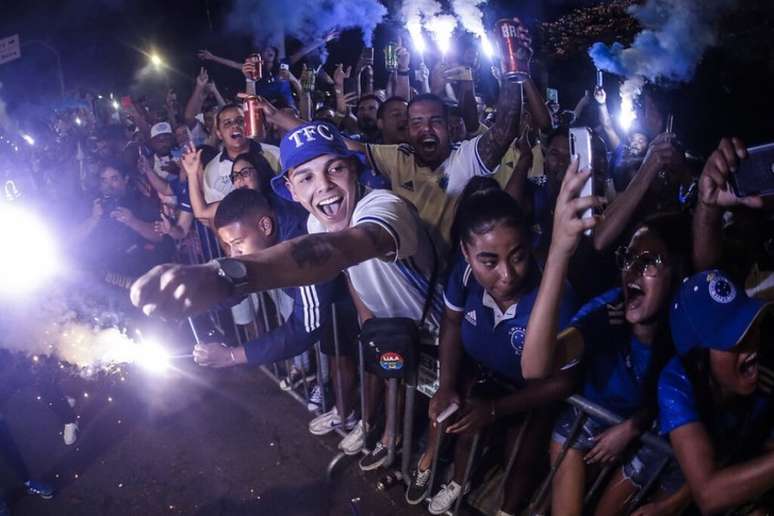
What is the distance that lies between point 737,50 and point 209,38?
56.7ft

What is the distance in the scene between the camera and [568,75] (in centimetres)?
1143

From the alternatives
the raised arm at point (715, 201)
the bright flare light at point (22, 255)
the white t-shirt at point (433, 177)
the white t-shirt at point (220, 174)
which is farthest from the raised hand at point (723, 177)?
the bright flare light at point (22, 255)

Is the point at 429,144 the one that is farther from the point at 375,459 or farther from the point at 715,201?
the point at 375,459

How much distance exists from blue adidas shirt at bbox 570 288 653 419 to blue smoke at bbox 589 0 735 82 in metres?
6.20

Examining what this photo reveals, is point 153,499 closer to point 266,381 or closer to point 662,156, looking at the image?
point 266,381

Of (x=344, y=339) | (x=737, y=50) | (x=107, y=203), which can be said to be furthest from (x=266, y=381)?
(x=737, y=50)

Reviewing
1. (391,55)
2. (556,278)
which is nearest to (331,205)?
(556,278)

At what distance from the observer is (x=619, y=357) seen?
2.60m

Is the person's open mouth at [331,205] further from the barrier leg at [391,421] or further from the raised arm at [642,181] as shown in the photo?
the raised arm at [642,181]

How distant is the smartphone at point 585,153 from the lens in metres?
1.71

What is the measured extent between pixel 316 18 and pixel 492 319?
1417cm

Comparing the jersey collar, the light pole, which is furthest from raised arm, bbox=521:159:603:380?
the light pole

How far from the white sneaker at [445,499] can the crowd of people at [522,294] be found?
15mm

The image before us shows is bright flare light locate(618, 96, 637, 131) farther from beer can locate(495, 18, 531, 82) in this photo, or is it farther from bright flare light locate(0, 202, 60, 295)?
bright flare light locate(0, 202, 60, 295)
